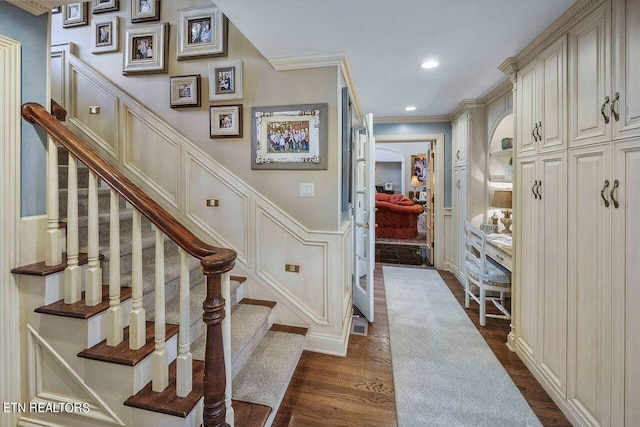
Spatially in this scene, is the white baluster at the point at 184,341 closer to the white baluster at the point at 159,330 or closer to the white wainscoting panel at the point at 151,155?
the white baluster at the point at 159,330

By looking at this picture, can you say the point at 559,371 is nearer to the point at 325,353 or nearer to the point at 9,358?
the point at 325,353

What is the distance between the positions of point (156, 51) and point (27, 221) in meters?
1.79

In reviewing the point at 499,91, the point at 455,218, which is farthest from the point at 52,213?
the point at 455,218

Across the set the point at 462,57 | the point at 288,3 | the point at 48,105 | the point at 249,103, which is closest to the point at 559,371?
the point at 462,57

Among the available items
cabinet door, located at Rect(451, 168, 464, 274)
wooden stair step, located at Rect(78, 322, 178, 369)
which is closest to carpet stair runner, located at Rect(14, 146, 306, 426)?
wooden stair step, located at Rect(78, 322, 178, 369)

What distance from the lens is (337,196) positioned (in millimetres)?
2227

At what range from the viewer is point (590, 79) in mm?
1503

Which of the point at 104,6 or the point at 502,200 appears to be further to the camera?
the point at 502,200

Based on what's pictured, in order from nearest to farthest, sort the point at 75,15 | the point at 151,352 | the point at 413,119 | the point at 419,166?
the point at 151,352 < the point at 75,15 < the point at 413,119 < the point at 419,166

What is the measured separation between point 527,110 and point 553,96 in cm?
31

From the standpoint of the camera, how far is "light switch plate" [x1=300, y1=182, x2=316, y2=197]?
228 cm

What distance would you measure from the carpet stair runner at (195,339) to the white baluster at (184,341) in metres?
0.06

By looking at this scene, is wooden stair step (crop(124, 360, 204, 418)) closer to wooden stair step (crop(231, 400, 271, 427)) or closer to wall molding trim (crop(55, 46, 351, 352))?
wooden stair step (crop(231, 400, 271, 427))

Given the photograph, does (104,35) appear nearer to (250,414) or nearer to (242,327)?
(242,327)
